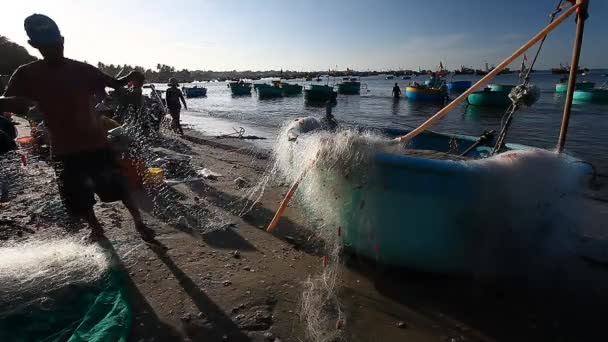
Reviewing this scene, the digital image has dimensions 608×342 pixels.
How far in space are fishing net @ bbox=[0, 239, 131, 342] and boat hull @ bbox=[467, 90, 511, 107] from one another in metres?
34.4

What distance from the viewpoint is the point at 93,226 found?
351 cm

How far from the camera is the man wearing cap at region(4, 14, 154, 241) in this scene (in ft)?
9.48

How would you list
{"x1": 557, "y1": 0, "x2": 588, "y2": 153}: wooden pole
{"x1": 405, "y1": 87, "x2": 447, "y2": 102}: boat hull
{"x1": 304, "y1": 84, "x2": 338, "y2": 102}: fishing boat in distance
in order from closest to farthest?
{"x1": 557, "y1": 0, "x2": 588, "y2": 153}: wooden pole < {"x1": 405, "y1": 87, "x2": 447, "y2": 102}: boat hull < {"x1": 304, "y1": 84, "x2": 338, "y2": 102}: fishing boat in distance

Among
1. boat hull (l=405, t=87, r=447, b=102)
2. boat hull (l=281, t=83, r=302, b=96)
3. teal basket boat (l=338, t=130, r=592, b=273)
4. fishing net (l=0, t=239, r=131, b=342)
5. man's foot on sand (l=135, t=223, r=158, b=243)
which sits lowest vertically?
fishing net (l=0, t=239, r=131, b=342)

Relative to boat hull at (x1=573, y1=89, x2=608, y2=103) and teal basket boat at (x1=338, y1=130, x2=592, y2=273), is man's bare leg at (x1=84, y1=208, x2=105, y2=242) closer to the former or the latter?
teal basket boat at (x1=338, y1=130, x2=592, y2=273)

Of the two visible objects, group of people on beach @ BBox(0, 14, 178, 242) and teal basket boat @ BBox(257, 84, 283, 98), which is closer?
group of people on beach @ BBox(0, 14, 178, 242)

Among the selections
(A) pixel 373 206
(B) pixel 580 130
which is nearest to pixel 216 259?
(A) pixel 373 206

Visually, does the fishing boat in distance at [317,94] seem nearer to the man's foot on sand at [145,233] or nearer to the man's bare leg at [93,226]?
the man's foot on sand at [145,233]

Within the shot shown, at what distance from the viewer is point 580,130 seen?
19469mm

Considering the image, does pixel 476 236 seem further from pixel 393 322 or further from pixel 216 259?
pixel 216 259

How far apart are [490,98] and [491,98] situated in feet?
0.27

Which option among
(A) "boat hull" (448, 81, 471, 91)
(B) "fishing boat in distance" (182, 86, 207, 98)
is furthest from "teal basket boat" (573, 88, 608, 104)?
(B) "fishing boat in distance" (182, 86, 207, 98)

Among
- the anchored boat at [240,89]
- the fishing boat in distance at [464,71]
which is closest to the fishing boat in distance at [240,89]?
the anchored boat at [240,89]

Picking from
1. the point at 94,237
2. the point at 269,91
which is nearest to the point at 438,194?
the point at 94,237
